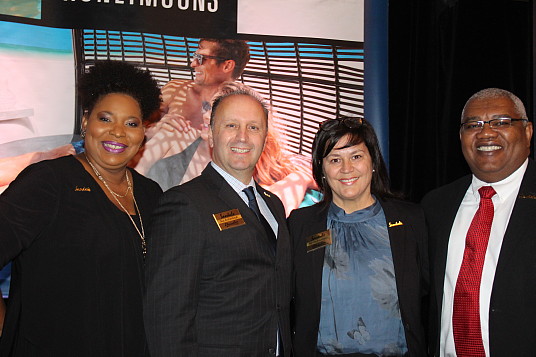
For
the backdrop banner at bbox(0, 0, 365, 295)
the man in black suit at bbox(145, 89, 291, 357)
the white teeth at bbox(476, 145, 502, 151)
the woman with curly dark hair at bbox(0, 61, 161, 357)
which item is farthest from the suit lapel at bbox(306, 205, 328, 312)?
the backdrop banner at bbox(0, 0, 365, 295)

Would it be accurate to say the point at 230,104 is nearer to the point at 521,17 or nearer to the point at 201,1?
the point at 201,1

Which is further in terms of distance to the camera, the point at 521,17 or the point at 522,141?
the point at 521,17

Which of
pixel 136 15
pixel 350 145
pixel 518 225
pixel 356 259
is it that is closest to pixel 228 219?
pixel 356 259

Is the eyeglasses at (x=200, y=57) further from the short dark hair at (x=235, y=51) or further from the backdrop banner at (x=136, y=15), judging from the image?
the backdrop banner at (x=136, y=15)

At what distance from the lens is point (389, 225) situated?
2385 millimetres

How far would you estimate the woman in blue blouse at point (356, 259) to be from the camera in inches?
86.9

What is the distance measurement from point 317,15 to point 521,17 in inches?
72.5

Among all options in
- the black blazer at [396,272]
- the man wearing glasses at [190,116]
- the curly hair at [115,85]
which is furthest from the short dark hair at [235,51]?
the black blazer at [396,272]

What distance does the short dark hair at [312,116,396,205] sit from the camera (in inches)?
95.8

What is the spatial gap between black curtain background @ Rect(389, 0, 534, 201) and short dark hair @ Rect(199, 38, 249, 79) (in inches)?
51.4

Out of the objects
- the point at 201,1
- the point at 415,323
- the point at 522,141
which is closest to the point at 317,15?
the point at 201,1

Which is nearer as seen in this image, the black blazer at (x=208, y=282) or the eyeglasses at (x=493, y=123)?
the black blazer at (x=208, y=282)

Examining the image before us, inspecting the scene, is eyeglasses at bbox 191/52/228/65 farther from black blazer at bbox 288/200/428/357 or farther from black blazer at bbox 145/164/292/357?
black blazer at bbox 145/164/292/357

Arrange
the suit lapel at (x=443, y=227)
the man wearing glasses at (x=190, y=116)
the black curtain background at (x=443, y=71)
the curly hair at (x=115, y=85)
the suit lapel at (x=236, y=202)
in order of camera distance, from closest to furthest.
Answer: the suit lapel at (x=236, y=202) → the curly hair at (x=115, y=85) → the suit lapel at (x=443, y=227) → the man wearing glasses at (x=190, y=116) → the black curtain background at (x=443, y=71)
